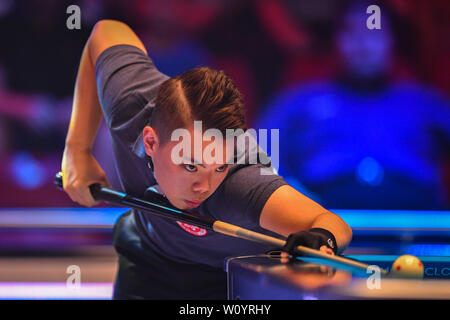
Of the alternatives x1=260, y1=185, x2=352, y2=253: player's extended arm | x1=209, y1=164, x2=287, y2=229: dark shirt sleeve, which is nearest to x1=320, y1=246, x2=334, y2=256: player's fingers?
x1=260, y1=185, x2=352, y2=253: player's extended arm

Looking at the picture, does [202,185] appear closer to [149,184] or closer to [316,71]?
[149,184]

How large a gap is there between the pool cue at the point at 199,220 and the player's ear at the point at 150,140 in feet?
0.57

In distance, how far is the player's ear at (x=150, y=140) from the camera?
5.11 feet

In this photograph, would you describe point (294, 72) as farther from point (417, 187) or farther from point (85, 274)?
point (85, 274)

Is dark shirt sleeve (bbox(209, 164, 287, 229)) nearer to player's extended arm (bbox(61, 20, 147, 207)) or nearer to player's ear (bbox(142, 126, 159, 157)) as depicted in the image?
player's ear (bbox(142, 126, 159, 157))

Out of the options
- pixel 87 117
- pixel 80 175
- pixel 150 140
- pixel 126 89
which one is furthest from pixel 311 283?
pixel 87 117

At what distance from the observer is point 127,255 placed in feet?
6.43

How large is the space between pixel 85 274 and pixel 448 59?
10.8ft

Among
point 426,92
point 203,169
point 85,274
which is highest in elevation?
point 426,92

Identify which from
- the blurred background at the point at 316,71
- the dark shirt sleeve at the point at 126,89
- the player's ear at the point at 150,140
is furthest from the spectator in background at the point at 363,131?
the player's ear at the point at 150,140

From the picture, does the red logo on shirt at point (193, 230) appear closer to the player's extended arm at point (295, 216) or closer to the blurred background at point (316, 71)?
the player's extended arm at point (295, 216)

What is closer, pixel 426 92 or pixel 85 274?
pixel 85 274

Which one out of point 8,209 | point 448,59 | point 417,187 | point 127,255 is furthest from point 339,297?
point 8,209

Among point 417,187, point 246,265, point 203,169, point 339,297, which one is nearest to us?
point 339,297
